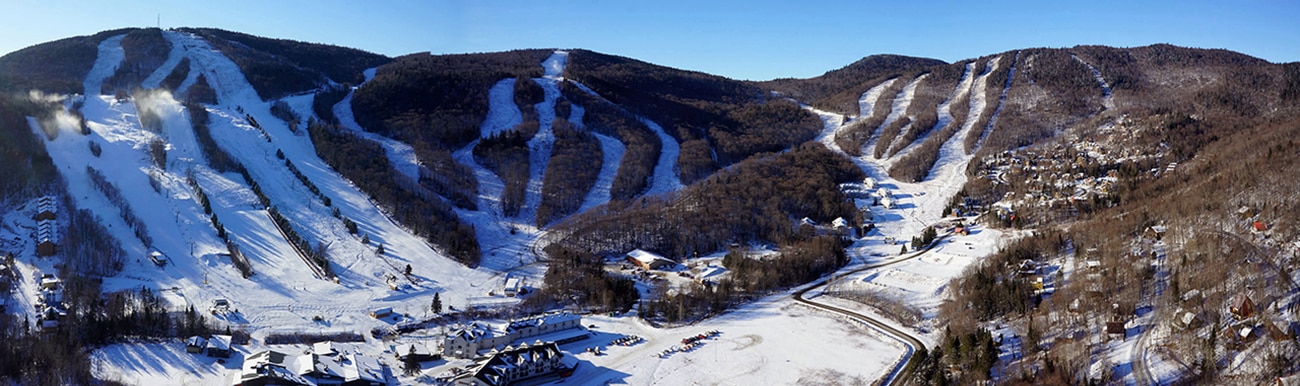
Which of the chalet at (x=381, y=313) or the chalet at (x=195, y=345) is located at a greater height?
the chalet at (x=195, y=345)

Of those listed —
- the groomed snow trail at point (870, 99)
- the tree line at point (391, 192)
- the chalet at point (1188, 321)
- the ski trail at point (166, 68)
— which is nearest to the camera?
the chalet at point (1188, 321)

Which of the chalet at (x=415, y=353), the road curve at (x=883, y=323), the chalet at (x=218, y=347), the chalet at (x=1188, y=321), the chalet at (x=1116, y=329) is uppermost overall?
the chalet at (x=1188, y=321)

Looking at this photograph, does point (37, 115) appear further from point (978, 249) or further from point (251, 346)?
point (978, 249)

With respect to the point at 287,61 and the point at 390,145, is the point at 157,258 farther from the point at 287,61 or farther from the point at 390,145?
the point at 287,61

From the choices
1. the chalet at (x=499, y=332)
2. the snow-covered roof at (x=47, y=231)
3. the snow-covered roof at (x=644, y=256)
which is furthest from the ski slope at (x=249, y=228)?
the snow-covered roof at (x=644, y=256)

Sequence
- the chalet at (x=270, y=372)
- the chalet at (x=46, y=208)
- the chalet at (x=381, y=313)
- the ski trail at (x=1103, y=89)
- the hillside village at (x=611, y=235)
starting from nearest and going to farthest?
the chalet at (x=270, y=372) < the hillside village at (x=611, y=235) < the chalet at (x=381, y=313) < the chalet at (x=46, y=208) < the ski trail at (x=1103, y=89)

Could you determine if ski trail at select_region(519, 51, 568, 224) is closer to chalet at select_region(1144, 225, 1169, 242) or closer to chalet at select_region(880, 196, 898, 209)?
chalet at select_region(880, 196, 898, 209)

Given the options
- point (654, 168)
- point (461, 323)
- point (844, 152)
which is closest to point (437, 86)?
point (654, 168)

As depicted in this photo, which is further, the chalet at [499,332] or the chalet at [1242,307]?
the chalet at [499,332]

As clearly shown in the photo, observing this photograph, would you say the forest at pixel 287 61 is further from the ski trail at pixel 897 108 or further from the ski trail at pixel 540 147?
the ski trail at pixel 897 108
